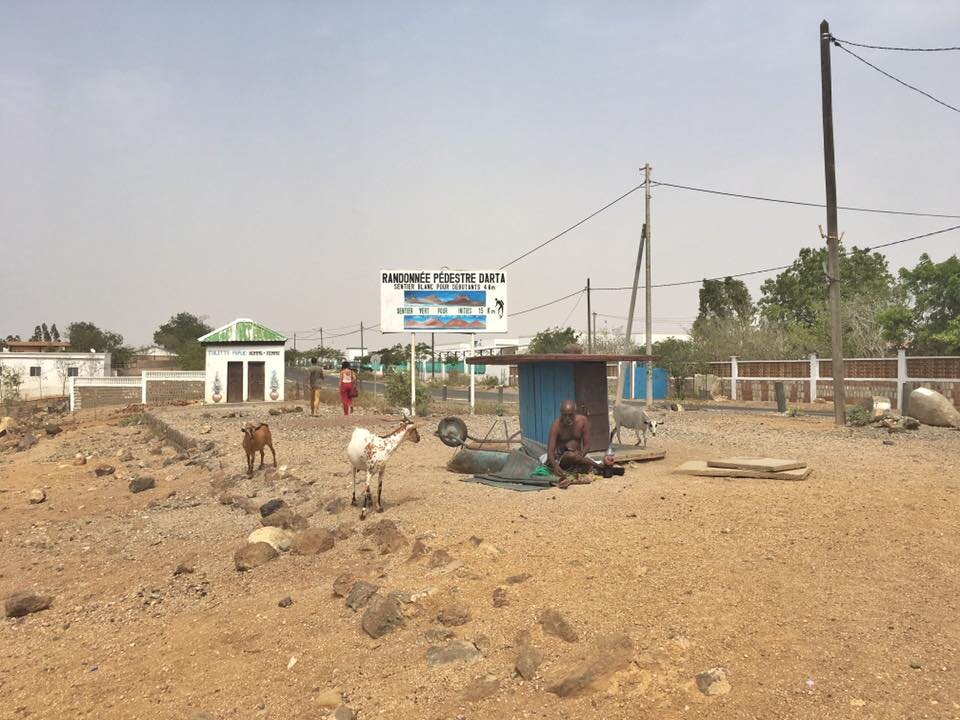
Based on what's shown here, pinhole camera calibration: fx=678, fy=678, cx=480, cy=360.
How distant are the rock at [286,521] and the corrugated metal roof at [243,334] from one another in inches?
986

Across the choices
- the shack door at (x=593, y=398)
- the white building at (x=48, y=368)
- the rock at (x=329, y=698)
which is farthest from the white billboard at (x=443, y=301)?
the white building at (x=48, y=368)

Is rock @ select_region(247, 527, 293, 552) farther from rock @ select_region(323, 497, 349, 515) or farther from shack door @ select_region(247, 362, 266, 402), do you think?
shack door @ select_region(247, 362, 266, 402)

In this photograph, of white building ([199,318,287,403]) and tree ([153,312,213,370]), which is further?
tree ([153,312,213,370])

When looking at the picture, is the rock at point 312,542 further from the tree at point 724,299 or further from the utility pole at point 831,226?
the tree at point 724,299

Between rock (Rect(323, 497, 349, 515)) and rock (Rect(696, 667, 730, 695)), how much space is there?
213 inches

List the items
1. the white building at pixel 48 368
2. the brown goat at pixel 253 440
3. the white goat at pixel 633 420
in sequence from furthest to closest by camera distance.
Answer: the white building at pixel 48 368
the white goat at pixel 633 420
the brown goat at pixel 253 440

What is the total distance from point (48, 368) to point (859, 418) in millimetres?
46502

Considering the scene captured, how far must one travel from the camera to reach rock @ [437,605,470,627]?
471 centimetres

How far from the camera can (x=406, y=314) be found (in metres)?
23.0

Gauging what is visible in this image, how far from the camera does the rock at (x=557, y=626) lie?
14.2 ft

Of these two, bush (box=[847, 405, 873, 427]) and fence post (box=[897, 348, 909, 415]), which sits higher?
fence post (box=[897, 348, 909, 415])

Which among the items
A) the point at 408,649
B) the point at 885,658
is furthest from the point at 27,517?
the point at 885,658

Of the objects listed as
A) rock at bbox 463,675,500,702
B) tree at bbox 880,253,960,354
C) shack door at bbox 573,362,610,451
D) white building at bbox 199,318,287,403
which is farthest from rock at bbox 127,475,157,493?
tree at bbox 880,253,960,354

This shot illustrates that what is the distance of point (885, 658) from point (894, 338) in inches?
1370
